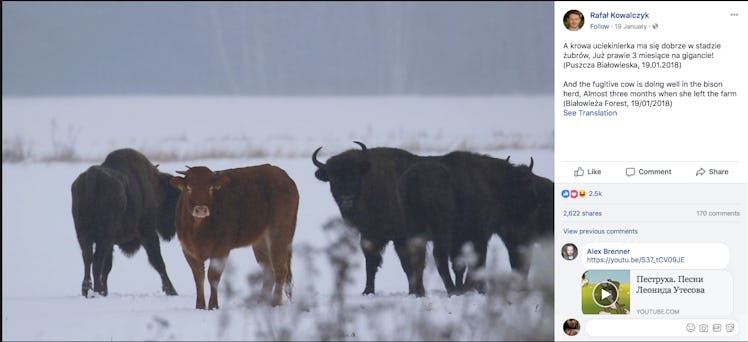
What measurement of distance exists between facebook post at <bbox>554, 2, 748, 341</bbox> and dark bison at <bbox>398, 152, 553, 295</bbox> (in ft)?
6.48

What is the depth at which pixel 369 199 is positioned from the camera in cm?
1031

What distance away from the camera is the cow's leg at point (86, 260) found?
10180mm

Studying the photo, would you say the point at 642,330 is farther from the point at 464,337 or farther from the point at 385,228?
the point at 385,228

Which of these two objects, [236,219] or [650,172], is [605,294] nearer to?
[650,172]

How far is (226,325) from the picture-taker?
8133mm

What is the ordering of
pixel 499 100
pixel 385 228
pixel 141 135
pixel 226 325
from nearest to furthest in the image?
pixel 226 325, pixel 385 228, pixel 499 100, pixel 141 135

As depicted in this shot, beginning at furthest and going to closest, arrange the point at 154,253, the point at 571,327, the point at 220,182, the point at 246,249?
the point at 154,253
the point at 246,249
the point at 220,182
the point at 571,327

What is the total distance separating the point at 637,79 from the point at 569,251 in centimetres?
105

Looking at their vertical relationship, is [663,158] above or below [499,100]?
below

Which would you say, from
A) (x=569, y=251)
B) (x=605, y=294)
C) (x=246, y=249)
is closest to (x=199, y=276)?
(x=246, y=249)

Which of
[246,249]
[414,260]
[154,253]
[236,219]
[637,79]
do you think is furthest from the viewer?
[154,253]

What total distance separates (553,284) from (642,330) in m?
0.61

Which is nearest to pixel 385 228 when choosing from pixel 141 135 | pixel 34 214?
pixel 34 214

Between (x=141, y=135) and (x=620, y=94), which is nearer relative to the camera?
(x=620, y=94)
